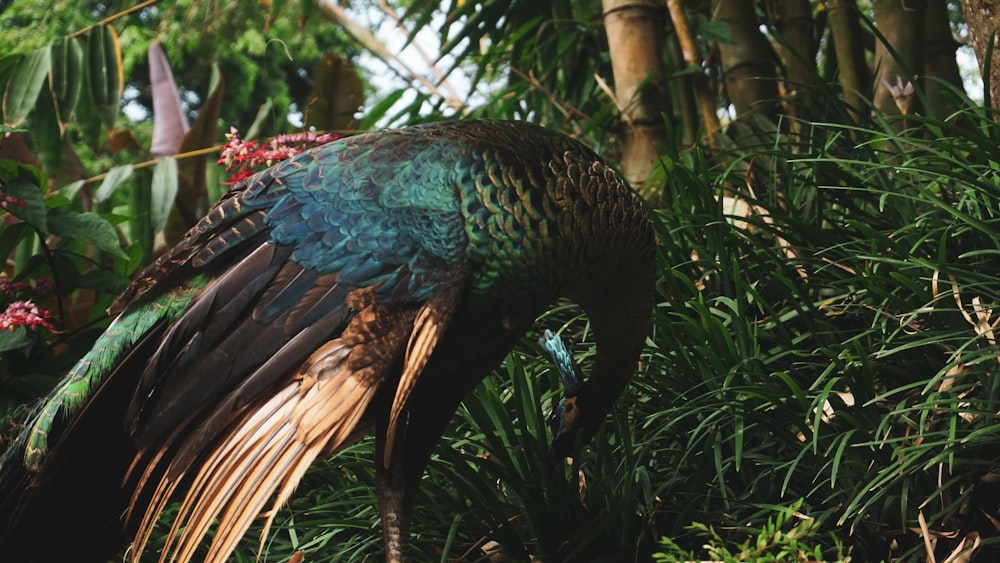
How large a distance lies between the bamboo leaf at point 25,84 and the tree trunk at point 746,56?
255 cm

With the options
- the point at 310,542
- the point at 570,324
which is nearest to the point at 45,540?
the point at 310,542

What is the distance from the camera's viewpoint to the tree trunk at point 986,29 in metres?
3.13

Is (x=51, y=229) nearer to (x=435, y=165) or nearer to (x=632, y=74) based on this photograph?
(x=435, y=165)

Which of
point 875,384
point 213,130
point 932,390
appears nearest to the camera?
point 932,390

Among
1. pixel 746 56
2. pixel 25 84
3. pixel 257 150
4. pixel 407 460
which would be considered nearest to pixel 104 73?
pixel 25 84

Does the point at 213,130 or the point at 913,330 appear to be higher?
the point at 213,130

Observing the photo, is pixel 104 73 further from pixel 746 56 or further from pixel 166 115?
pixel 746 56

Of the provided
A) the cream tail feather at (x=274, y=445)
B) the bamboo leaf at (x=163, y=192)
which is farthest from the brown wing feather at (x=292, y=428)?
the bamboo leaf at (x=163, y=192)

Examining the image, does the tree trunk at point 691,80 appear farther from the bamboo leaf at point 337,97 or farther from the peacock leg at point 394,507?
the peacock leg at point 394,507

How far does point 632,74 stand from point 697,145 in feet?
2.95

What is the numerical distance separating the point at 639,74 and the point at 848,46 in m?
0.80

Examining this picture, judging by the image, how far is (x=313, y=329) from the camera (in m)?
2.21

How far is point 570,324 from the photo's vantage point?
3.53m

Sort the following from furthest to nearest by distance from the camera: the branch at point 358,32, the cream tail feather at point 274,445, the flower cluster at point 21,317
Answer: the branch at point 358,32, the flower cluster at point 21,317, the cream tail feather at point 274,445
